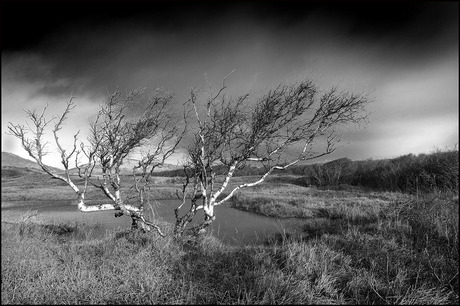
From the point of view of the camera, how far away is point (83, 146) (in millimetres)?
8492

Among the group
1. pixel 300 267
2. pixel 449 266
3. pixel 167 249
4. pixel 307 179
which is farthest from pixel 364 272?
pixel 307 179

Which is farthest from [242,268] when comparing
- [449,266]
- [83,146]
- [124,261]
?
[83,146]

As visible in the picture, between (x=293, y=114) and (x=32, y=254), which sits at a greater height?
(x=293, y=114)

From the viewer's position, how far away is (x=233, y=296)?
14.1 feet

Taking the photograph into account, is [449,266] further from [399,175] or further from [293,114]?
[399,175]

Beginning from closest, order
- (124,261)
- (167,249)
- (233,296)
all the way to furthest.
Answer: (233,296), (124,261), (167,249)

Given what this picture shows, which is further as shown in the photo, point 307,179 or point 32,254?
point 307,179

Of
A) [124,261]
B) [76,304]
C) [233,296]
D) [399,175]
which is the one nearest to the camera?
[76,304]

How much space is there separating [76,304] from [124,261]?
183cm

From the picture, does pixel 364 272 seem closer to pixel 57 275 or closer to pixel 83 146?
pixel 57 275

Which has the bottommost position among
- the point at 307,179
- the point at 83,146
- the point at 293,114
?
the point at 307,179

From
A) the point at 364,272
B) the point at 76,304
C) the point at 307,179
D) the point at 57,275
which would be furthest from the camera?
the point at 307,179

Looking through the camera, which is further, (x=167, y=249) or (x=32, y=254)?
(x=167, y=249)

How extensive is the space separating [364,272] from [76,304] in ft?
16.4
